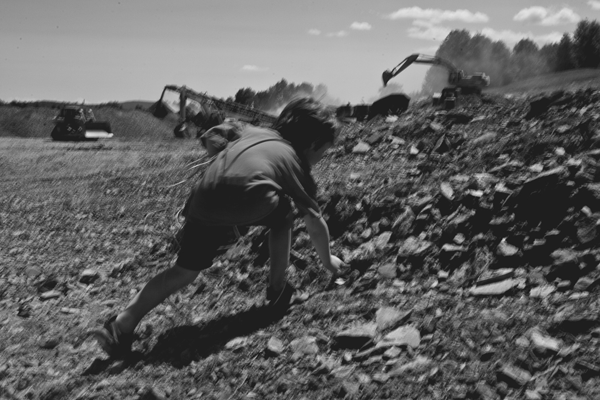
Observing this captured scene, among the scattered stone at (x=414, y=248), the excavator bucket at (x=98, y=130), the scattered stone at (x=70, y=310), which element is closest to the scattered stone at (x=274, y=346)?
the scattered stone at (x=414, y=248)

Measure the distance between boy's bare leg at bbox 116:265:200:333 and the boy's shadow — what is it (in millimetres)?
266

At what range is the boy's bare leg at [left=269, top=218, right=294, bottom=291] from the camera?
12.7 feet

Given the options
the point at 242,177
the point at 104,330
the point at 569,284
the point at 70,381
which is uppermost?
the point at 242,177

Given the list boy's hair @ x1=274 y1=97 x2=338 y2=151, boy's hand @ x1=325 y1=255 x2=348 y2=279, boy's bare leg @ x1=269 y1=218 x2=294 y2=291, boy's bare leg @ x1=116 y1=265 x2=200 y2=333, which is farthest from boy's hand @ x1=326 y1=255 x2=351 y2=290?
boy's bare leg @ x1=116 y1=265 x2=200 y2=333

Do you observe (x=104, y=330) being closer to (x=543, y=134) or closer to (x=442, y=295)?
(x=442, y=295)

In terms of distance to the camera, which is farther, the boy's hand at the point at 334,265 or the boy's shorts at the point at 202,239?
the boy's hand at the point at 334,265

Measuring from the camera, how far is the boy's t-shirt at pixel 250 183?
3.53m

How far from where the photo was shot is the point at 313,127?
3754 mm

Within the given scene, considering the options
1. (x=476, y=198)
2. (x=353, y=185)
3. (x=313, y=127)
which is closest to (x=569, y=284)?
(x=476, y=198)

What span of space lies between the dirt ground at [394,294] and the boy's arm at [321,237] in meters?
0.20

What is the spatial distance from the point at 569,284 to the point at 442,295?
2.13 feet

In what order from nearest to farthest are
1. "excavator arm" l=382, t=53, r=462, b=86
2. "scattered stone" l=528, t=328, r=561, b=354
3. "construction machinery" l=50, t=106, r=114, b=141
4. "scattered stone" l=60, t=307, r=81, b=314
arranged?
"scattered stone" l=528, t=328, r=561, b=354 → "scattered stone" l=60, t=307, r=81, b=314 → "excavator arm" l=382, t=53, r=462, b=86 → "construction machinery" l=50, t=106, r=114, b=141

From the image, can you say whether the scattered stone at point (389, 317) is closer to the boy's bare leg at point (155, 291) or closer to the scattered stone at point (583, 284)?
the scattered stone at point (583, 284)

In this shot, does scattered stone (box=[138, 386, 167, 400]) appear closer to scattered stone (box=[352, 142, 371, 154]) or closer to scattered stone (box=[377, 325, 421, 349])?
scattered stone (box=[377, 325, 421, 349])
